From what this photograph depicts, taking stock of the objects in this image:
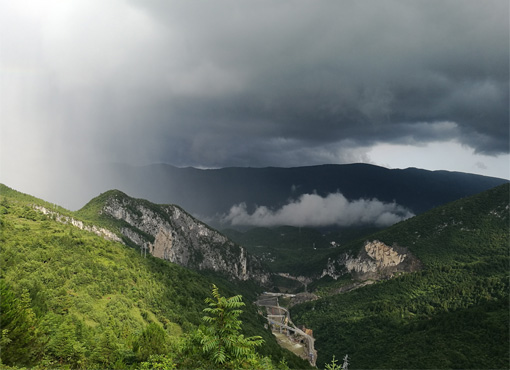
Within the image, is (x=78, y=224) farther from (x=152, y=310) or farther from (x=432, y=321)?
(x=432, y=321)

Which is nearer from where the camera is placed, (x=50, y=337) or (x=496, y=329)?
(x=50, y=337)

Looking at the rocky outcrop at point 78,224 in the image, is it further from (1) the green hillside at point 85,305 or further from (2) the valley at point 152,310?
(1) the green hillside at point 85,305

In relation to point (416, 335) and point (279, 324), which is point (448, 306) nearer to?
point (416, 335)

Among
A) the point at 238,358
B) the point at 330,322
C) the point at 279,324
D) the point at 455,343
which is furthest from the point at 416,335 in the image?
the point at 238,358

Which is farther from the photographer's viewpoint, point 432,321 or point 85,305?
point 432,321

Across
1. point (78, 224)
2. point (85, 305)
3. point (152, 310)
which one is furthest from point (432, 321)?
point (78, 224)

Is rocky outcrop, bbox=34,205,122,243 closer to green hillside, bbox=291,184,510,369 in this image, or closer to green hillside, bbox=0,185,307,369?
green hillside, bbox=0,185,307,369

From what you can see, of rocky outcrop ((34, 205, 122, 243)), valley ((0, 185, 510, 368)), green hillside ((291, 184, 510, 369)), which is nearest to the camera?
valley ((0, 185, 510, 368))

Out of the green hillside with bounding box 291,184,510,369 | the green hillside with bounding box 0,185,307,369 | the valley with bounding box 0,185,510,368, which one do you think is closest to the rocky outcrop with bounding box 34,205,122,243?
the valley with bounding box 0,185,510,368
